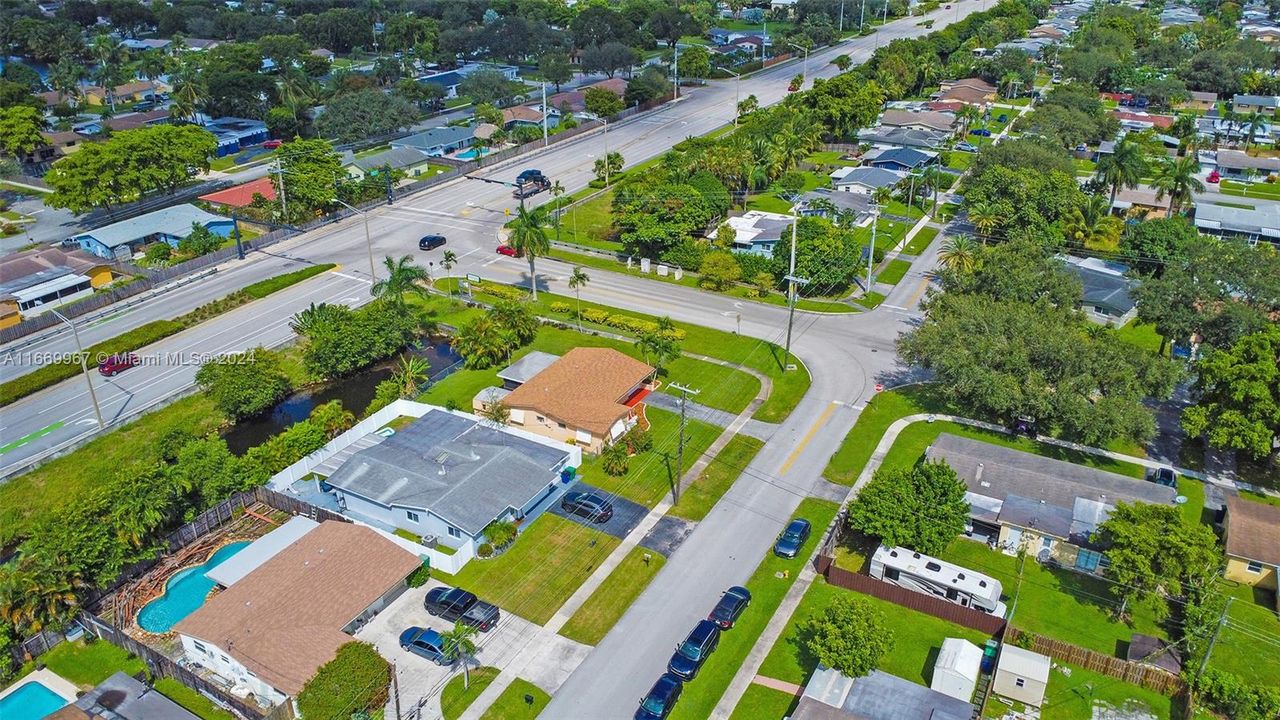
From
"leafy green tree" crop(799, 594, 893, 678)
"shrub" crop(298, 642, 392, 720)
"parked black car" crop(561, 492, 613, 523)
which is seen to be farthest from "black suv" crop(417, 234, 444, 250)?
"leafy green tree" crop(799, 594, 893, 678)

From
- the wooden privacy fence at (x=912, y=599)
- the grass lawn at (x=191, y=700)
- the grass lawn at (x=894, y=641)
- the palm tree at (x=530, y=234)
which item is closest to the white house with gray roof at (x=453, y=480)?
the grass lawn at (x=191, y=700)

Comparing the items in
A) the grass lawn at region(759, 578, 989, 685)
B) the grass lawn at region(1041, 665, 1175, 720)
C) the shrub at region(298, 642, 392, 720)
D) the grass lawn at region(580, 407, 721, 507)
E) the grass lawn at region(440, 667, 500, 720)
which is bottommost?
the grass lawn at region(1041, 665, 1175, 720)

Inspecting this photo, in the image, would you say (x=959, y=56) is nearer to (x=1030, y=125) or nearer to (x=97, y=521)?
(x=1030, y=125)

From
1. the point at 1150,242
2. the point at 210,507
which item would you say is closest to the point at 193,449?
the point at 210,507

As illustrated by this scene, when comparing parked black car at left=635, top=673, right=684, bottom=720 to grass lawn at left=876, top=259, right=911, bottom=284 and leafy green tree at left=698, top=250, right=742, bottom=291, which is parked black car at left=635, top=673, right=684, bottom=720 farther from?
grass lawn at left=876, top=259, right=911, bottom=284

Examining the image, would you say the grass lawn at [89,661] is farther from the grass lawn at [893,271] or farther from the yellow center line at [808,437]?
the grass lawn at [893,271]

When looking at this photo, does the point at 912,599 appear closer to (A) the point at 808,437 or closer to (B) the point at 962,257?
(A) the point at 808,437

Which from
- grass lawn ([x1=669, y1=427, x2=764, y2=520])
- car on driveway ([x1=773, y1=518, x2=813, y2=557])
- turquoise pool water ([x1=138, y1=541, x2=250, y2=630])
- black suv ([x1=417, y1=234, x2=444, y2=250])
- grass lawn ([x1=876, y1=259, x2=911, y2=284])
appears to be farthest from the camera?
black suv ([x1=417, y1=234, x2=444, y2=250])
